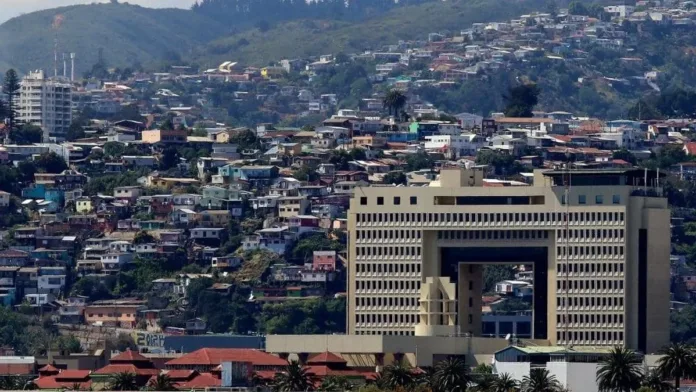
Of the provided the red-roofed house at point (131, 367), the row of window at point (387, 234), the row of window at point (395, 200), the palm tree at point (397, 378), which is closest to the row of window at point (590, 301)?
the row of window at point (387, 234)


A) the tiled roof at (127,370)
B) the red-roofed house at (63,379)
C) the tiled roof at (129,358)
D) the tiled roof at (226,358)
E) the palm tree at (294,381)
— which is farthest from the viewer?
the tiled roof at (129,358)

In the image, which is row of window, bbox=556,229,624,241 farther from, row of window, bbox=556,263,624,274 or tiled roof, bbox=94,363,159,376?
tiled roof, bbox=94,363,159,376

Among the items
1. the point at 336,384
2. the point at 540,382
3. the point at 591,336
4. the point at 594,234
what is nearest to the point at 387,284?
the point at 594,234

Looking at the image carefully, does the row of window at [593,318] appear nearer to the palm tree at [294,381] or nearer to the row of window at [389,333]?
the row of window at [389,333]

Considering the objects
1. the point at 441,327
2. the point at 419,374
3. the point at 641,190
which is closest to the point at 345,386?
the point at 419,374

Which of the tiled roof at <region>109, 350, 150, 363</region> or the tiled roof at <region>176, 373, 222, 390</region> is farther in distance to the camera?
the tiled roof at <region>109, 350, 150, 363</region>

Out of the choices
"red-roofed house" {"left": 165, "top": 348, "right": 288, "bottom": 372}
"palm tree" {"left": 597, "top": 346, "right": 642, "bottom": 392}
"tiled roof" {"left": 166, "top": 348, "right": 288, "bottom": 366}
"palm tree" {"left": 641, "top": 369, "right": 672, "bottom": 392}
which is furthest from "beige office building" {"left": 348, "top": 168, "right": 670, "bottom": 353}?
"palm tree" {"left": 641, "top": 369, "right": 672, "bottom": 392}

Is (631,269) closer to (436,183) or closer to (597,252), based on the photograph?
(597,252)
